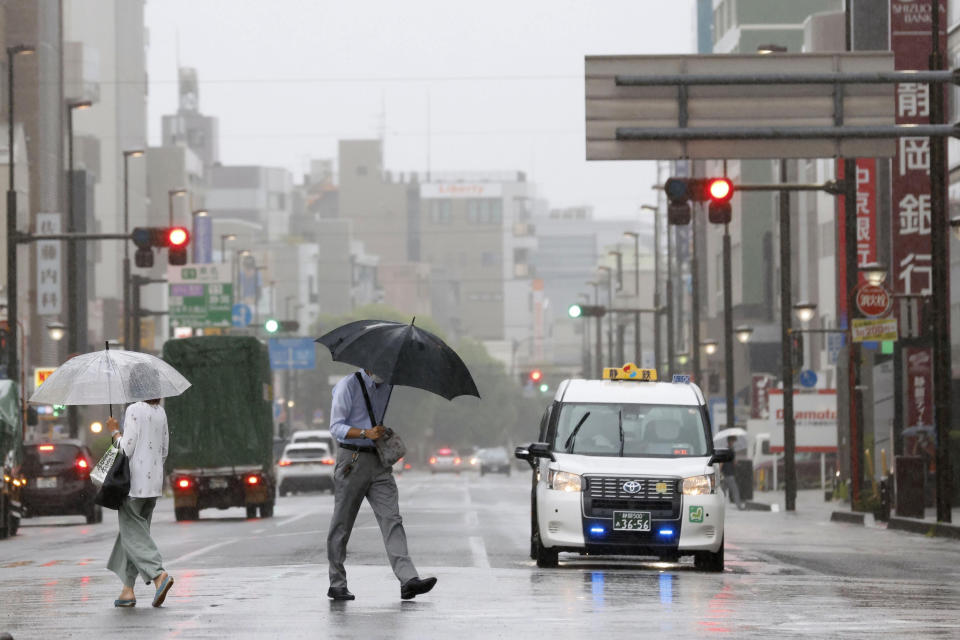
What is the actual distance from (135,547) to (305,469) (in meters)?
45.0

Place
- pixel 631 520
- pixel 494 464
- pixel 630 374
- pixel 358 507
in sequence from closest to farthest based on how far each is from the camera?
pixel 358 507 → pixel 631 520 → pixel 630 374 → pixel 494 464

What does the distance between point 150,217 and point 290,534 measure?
10360cm

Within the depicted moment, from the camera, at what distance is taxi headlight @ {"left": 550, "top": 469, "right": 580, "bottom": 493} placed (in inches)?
811

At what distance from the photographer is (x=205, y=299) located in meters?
73.6

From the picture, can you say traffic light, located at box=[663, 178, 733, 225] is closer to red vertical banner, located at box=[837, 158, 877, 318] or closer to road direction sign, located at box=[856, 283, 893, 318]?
road direction sign, located at box=[856, 283, 893, 318]

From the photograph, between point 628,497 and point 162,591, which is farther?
point 628,497

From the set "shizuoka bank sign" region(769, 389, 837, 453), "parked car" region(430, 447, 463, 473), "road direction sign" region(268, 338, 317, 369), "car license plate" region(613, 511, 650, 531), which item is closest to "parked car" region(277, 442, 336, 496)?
"shizuoka bank sign" region(769, 389, 837, 453)

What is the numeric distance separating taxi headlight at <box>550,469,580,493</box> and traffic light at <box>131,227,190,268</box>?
Answer: 54.5 ft

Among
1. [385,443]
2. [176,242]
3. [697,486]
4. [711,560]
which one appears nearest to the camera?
[385,443]

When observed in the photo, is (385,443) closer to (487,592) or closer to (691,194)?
(487,592)

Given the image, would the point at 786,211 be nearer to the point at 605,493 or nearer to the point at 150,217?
the point at 605,493

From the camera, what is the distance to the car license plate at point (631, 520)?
2041cm

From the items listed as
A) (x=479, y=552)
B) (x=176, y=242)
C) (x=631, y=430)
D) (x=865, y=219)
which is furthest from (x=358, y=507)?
(x=865, y=219)

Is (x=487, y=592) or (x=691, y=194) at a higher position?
(x=691, y=194)
